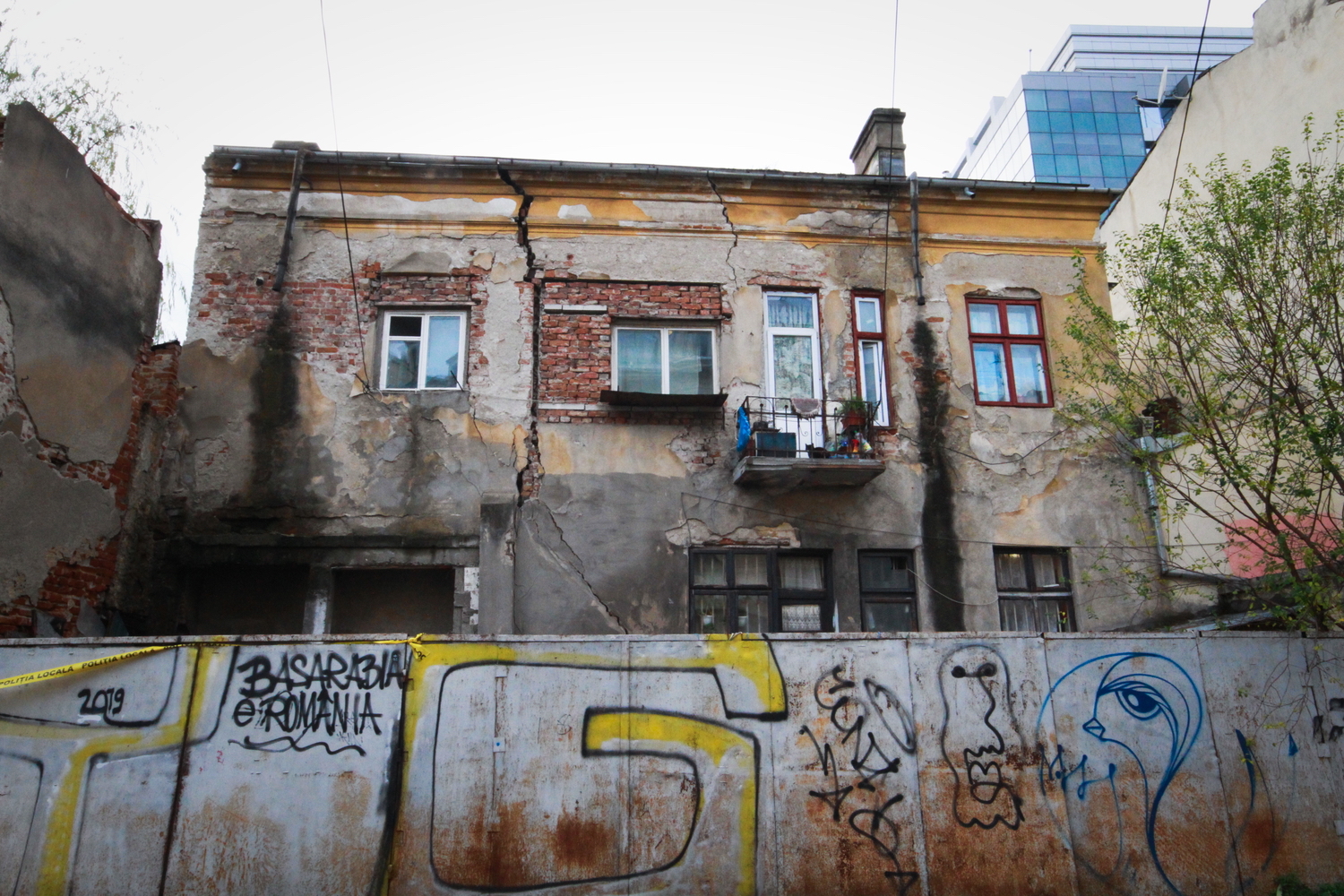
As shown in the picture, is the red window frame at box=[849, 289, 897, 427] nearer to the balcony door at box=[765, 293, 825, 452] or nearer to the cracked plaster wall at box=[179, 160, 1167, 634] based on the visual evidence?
the cracked plaster wall at box=[179, 160, 1167, 634]

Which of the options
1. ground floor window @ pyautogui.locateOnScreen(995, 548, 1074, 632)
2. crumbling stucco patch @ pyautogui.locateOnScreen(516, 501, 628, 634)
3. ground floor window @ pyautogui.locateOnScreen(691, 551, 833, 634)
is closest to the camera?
crumbling stucco patch @ pyautogui.locateOnScreen(516, 501, 628, 634)

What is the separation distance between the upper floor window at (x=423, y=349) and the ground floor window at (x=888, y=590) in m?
5.26

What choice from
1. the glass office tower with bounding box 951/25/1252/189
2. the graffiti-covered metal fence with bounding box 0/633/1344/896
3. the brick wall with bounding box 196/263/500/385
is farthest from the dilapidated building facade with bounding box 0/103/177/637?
the glass office tower with bounding box 951/25/1252/189

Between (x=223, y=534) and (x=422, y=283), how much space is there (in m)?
3.64

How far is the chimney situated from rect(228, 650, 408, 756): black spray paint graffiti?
9.27 m

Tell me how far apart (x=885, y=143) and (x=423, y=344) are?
6.70 metres

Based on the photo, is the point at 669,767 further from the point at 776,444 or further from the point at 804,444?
the point at 804,444

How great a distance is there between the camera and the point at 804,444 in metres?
10.5

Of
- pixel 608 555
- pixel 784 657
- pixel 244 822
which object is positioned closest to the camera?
pixel 244 822

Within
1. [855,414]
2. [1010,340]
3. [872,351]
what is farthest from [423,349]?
[1010,340]

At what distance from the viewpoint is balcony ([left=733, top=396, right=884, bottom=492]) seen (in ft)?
32.3

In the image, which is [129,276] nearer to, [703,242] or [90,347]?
[90,347]

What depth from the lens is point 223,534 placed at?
973 cm

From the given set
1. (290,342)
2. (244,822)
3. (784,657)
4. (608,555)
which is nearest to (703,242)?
(608,555)
